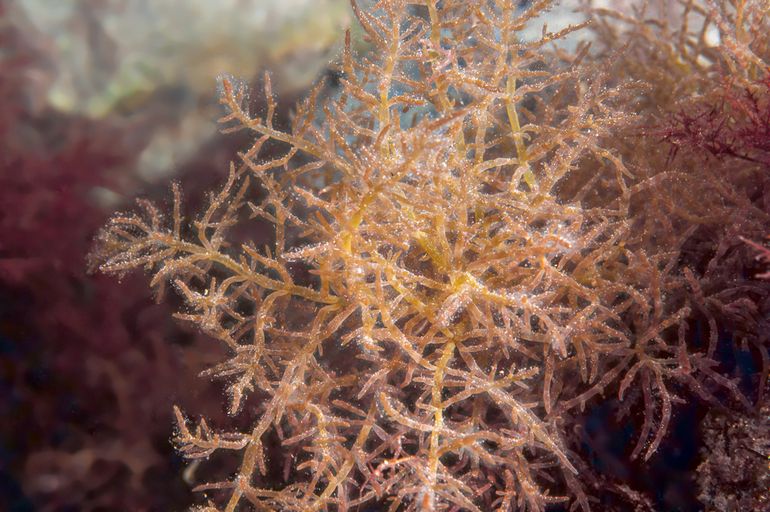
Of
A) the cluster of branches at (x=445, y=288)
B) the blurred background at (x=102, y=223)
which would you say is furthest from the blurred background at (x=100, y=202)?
the cluster of branches at (x=445, y=288)

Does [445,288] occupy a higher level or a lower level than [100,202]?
lower

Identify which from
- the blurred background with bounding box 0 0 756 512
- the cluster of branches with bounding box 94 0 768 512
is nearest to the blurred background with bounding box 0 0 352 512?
the blurred background with bounding box 0 0 756 512

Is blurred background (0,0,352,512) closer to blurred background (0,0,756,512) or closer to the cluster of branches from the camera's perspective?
blurred background (0,0,756,512)

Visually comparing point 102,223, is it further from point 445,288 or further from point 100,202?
point 445,288

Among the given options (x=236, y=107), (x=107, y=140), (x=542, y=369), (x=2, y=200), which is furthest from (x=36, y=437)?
(x=542, y=369)

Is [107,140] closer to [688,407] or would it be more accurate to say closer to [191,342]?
[191,342]

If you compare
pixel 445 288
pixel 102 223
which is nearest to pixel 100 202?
pixel 102 223

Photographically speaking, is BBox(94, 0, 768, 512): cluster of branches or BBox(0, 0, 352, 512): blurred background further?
BBox(0, 0, 352, 512): blurred background

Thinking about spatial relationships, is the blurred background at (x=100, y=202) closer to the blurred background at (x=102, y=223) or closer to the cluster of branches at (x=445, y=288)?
the blurred background at (x=102, y=223)
